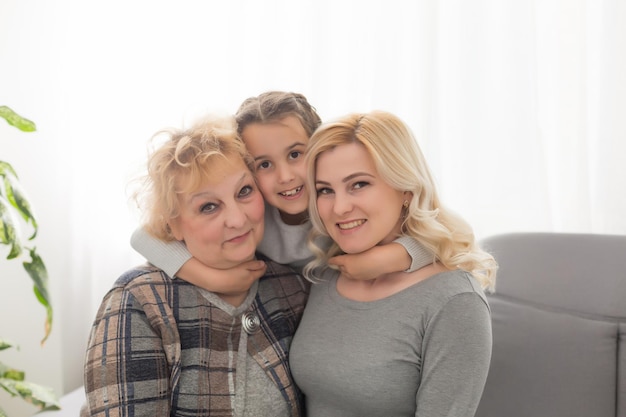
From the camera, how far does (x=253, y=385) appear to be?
1.51 m

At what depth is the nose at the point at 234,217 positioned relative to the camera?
1.48m

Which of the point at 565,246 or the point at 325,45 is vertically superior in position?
the point at 325,45

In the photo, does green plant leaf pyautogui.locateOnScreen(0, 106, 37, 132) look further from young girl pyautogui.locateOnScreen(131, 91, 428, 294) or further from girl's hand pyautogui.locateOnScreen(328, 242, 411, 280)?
girl's hand pyautogui.locateOnScreen(328, 242, 411, 280)

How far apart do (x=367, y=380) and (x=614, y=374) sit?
0.67 metres

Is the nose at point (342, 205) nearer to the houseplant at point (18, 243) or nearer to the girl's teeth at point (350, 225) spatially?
the girl's teeth at point (350, 225)

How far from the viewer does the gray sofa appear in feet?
5.28

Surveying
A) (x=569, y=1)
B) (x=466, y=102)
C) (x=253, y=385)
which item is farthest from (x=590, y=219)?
(x=253, y=385)

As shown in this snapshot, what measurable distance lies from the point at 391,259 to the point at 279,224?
415mm

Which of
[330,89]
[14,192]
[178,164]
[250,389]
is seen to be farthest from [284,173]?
[330,89]

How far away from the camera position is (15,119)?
1675 mm

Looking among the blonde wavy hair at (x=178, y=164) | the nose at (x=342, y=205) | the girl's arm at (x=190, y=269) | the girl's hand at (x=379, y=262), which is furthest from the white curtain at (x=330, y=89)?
the girl's hand at (x=379, y=262)

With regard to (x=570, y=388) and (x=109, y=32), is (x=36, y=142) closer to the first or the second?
(x=109, y=32)

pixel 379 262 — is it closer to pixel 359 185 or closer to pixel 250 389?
pixel 359 185

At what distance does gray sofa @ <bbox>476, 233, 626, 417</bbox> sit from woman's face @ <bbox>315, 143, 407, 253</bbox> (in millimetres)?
508
